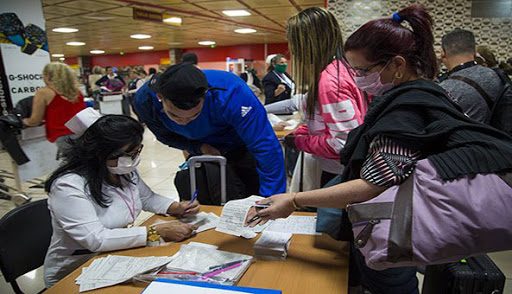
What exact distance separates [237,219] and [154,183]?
A: 3.30m

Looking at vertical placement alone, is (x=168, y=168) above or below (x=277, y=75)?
below

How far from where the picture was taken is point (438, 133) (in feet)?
2.63

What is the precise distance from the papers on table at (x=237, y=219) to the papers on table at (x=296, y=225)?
7 centimetres

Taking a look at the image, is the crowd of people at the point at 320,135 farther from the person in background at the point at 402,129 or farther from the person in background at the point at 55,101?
the person in background at the point at 55,101

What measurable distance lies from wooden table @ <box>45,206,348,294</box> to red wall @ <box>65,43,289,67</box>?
39.5 ft

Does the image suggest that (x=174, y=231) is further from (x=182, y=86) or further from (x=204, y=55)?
(x=204, y=55)

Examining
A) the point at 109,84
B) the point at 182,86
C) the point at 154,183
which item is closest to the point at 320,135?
the point at 182,86

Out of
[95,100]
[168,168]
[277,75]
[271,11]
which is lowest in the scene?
[168,168]

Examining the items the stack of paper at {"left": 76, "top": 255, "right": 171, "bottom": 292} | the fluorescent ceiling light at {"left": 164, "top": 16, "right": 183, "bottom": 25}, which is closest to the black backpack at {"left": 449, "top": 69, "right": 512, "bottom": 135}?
the stack of paper at {"left": 76, "top": 255, "right": 171, "bottom": 292}

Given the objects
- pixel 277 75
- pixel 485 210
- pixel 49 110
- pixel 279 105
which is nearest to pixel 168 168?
pixel 49 110

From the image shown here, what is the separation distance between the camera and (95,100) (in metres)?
9.38

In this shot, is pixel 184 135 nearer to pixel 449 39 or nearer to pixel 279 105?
pixel 279 105

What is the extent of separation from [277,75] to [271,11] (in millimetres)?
1960

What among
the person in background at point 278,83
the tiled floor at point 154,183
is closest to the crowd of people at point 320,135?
the tiled floor at point 154,183
